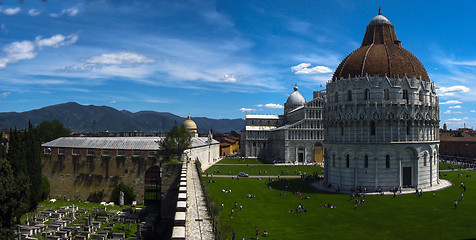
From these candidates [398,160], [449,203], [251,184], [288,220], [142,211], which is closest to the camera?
[288,220]

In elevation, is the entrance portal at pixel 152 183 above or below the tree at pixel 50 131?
below

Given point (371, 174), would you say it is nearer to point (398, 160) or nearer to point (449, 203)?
point (398, 160)

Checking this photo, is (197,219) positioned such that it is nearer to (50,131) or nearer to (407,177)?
(407,177)

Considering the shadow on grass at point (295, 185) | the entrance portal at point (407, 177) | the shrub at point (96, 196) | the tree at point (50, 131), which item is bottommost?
the shrub at point (96, 196)

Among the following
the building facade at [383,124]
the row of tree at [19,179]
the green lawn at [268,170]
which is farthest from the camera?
the green lawn at [268,170]

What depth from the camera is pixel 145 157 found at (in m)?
51.4

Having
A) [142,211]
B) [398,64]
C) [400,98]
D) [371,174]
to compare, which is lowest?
[142,211]

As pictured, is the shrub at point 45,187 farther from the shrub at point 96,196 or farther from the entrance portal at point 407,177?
the entrance portal at point 407,177

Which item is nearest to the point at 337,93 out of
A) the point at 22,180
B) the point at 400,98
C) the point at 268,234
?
the point at 400,98

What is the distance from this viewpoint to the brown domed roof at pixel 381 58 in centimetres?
4912

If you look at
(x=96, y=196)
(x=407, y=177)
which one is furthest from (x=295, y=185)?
(x=96, y=196)

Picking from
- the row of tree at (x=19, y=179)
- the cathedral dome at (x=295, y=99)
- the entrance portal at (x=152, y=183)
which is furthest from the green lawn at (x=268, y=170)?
the cathedral dome at (x=295, y=99)

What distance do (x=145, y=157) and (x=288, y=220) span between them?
26.5 meters

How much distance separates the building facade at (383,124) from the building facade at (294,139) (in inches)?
1607
